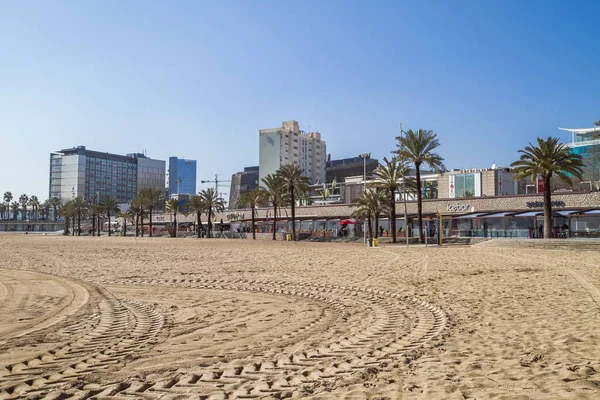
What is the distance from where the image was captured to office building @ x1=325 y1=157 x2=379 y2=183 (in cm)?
16185

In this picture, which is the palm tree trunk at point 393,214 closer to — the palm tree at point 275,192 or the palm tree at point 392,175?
the palm tree at point 392,175

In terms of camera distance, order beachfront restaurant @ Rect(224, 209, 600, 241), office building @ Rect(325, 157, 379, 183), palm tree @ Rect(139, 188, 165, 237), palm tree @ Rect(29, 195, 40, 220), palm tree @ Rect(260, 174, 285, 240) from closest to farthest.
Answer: beachfront restaurant @ Rect(224, 209, 600, 241), palm tree @ Rect(260, 174, 285, 240), palm tree @ Rect(139, 188, 165, 237), office building @ Rect(325, 157, 379, 183), palm tree @ Rect(29, 195, 40, 220)

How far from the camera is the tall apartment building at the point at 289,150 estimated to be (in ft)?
516

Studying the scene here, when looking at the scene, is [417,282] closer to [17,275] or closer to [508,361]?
[508,361]

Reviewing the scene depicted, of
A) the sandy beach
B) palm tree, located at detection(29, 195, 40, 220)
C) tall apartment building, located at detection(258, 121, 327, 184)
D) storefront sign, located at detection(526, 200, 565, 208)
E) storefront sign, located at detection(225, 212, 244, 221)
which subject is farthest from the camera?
palm tree, located at detection(29, 195, 40, 220)

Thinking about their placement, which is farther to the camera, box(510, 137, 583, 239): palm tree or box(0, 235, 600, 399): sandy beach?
box(510, 137, 583, 239): palm tree

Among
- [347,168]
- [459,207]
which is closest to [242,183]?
[347,168]

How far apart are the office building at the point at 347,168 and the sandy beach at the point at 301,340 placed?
14561 cm

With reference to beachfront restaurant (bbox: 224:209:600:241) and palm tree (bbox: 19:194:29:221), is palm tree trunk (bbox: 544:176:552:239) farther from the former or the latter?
palm tree (bbox: 19:194:29:221)

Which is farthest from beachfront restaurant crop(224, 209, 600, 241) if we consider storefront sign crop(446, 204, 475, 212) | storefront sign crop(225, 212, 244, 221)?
storefront sign crop(225, 212, 244, 221)

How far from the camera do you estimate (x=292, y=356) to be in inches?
260

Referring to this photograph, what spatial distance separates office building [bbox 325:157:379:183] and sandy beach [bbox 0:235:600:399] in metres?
146

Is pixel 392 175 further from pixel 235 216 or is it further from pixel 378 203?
pixel 235 216

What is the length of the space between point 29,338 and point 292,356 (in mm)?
4083
